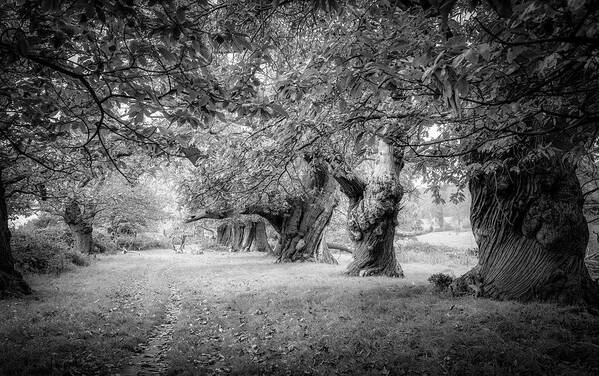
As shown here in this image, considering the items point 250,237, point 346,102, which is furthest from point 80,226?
point 346,102

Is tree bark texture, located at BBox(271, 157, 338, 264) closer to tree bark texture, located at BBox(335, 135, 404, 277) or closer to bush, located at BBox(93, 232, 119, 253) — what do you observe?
tree bark texture, located at BBox(335, 135, 404, 277)

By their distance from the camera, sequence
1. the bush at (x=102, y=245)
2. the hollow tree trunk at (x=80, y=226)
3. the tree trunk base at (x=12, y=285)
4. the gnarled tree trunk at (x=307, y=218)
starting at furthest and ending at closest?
1. the bush at (x=102, y=245)
2. the hollow tree trunk at (x=80, y=226)
3. the gnarled tree trunk at (x=307, y=218)
4. the tree trunk base at (x=12, y=285)

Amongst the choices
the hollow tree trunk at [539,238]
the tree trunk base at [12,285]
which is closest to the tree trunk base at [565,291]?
the hollow tree trunk at [539,238]

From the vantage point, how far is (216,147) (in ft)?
20.7

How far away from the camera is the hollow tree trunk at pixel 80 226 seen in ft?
73.4

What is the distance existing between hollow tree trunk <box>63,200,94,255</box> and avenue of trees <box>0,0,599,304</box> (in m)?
13.4

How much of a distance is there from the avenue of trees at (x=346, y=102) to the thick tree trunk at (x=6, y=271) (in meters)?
0.05

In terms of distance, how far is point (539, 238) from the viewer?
6719mm

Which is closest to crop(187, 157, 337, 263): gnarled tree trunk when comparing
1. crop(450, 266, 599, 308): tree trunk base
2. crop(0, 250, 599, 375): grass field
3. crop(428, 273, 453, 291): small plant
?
crop(0, 250, 599, 375): grass field

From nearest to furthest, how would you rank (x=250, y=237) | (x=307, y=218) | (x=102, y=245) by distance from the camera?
(x=307, y=218)
(x=102, y=245)
(x=250, y=237)

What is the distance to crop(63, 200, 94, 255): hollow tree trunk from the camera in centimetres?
2236

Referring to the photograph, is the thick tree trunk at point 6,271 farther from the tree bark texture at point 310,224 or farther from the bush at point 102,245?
the bush at point 102,245

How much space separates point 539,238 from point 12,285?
14384mm

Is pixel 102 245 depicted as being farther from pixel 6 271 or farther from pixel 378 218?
pixel 378 218
